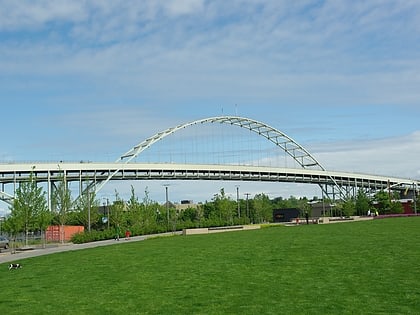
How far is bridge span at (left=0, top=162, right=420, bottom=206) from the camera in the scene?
245 ft

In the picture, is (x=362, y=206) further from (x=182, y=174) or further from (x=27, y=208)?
(x=27, y=208)

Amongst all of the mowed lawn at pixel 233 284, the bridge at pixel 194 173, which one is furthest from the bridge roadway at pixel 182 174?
the mowed lawn at pixel 233 284

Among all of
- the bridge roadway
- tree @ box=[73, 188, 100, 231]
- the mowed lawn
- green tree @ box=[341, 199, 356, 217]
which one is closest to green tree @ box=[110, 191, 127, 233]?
tree @ box=[73, 188, 100, 231]

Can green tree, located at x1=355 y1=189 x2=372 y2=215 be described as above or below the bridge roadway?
below

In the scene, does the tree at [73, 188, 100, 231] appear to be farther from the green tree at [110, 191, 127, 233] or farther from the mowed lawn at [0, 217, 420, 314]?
the mowed lawn at [0, 217, 420, 314]

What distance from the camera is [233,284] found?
45.9 ft

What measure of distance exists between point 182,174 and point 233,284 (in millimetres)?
86052

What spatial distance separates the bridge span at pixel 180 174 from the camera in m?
74.7

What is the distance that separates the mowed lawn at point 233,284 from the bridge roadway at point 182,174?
1972 inches

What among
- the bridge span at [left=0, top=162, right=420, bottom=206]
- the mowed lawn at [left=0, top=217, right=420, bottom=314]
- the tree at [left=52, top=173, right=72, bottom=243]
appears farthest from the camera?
the bridge span at [left=0, top=162, right=420, bottom=206]

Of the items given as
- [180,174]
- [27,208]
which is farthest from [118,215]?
[180,174]

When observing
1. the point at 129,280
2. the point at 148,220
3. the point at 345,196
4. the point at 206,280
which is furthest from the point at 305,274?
the point at 345,196

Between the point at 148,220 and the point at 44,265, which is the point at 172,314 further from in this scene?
the point at 148,220

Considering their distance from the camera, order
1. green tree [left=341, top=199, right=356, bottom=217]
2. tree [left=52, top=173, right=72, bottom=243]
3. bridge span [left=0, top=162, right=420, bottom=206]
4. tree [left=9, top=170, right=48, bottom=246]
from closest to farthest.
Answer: tree [left=9, top=170, right=48, bottom=246]
tree [left=52, top=173, right=72, bottom=243]
bridge span [left=0, top=162, right=420, bottom=206]
green tree [left=341, top=199, right=356, bottom=217]
